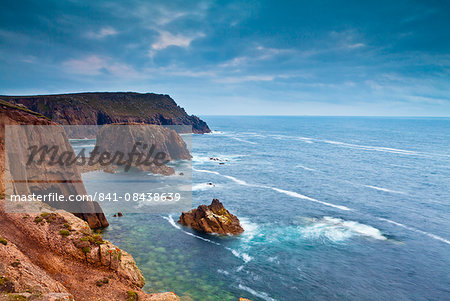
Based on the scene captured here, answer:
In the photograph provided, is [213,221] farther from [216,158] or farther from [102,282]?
[216,158]

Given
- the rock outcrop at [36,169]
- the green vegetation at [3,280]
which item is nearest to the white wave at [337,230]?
the rock outcrop at [36,169]

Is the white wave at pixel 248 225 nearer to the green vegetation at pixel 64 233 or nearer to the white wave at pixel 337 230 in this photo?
the white wave at pixel 337 230

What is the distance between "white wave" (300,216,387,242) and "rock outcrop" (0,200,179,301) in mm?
33867

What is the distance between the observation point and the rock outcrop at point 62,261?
20578mm

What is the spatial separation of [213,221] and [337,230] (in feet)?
75.4

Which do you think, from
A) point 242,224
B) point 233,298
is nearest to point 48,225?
point 233,298

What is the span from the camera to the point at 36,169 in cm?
3953

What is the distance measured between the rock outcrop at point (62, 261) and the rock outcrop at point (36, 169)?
7.91 metres

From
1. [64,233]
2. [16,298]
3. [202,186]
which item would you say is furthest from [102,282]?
[202,186]

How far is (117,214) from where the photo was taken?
56.8 meters

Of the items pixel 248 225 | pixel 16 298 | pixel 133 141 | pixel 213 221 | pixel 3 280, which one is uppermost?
pixel 133 141

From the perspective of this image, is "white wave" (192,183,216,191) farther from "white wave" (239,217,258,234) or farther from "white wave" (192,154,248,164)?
"white wave" (192,154,248,164)

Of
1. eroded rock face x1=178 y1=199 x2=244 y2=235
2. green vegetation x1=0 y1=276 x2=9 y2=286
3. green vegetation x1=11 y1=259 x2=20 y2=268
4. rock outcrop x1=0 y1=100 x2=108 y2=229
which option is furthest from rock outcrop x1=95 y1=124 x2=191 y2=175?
green vegetation x1=0 y1=276 x2=9 y2=286

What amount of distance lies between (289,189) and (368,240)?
105 feet
